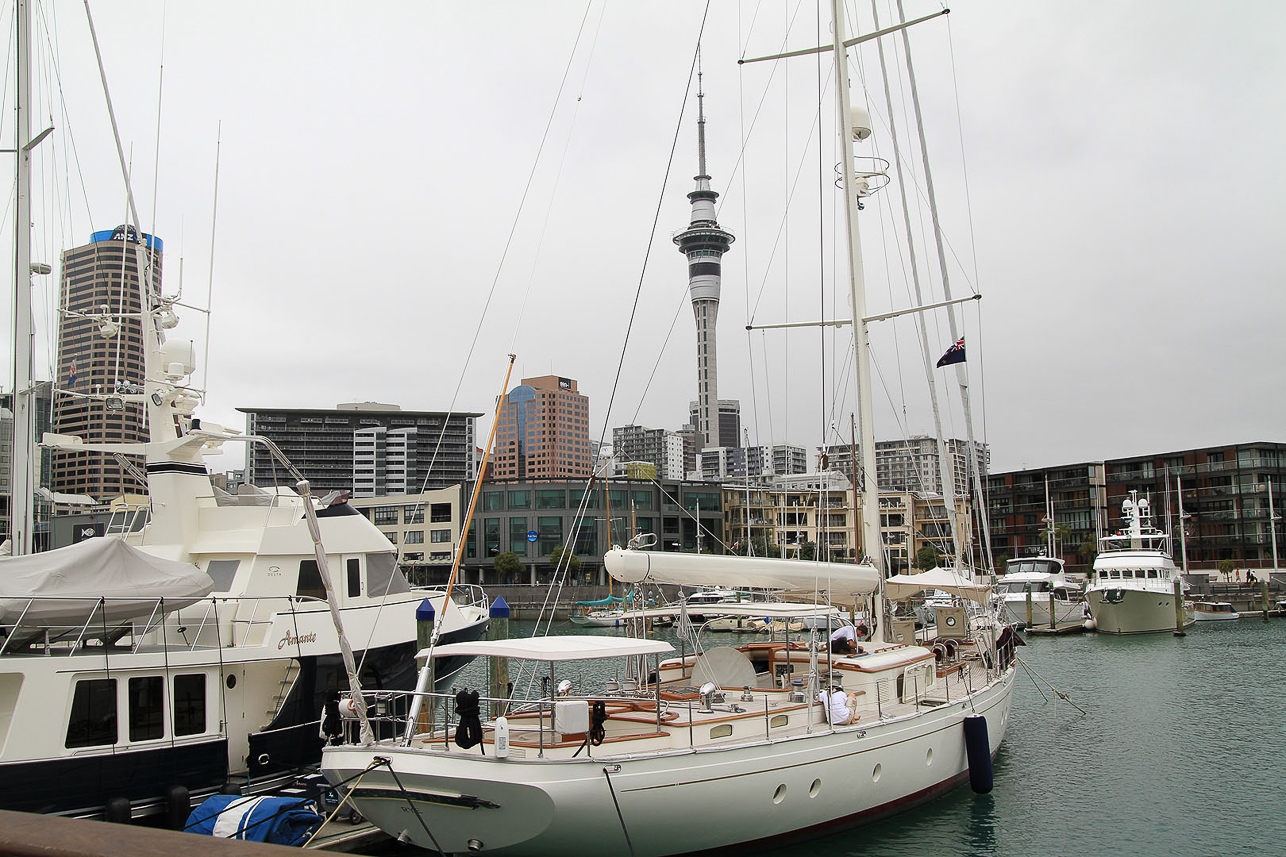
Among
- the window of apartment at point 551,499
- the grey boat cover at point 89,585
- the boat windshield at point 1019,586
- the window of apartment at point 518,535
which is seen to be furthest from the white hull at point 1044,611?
the grey boat cover at point 89,585

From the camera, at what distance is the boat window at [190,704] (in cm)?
1504

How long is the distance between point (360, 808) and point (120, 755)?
464 cm

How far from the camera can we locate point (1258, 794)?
1828cm

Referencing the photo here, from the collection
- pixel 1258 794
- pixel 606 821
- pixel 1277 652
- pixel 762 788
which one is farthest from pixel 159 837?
pixel 1277 652

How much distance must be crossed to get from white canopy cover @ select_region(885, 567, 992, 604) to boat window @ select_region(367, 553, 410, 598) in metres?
11.8

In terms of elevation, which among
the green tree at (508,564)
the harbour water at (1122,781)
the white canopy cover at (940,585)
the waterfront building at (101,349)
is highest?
the waterfront building at (101,349)

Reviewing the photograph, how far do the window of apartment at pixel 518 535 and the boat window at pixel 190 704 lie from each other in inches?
3192

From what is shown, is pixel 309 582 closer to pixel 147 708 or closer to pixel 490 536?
pixel 147 708

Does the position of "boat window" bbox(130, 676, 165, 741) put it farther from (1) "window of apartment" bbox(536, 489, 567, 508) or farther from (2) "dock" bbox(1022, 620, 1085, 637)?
(1) "window of apartment" bbox(536, 489, 567, 508)

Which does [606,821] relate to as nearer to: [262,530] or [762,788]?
[762,788]

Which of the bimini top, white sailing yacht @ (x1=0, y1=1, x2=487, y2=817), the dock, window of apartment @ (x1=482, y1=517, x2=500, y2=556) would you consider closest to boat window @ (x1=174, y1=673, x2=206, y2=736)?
white sailing yacht @ (x1=0, y1=1, x2=487, y2=817)

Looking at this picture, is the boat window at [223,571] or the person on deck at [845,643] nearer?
the person on deck at [845,643]

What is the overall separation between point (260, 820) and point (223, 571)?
288 inches

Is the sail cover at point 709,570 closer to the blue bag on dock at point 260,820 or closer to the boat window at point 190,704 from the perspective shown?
the blue bag on dock at point 260,820
